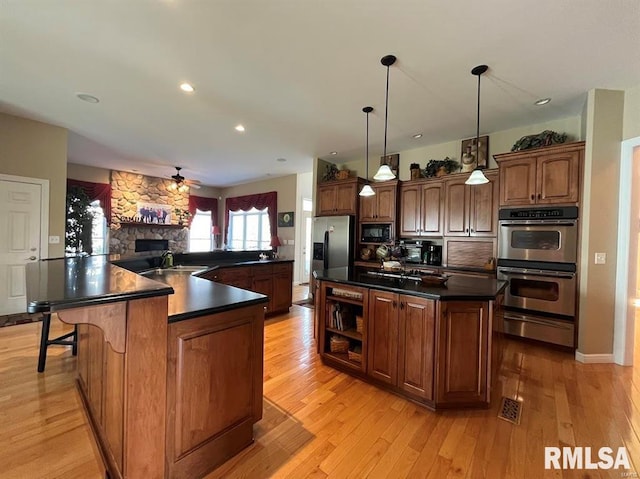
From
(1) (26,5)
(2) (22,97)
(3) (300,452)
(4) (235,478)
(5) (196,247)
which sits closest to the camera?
(4) (235,478)

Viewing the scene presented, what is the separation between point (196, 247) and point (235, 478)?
7735 millimetres

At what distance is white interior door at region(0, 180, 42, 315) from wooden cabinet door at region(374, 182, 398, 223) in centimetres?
507

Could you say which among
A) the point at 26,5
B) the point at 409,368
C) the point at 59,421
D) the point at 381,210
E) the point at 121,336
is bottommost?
the point at 59,421

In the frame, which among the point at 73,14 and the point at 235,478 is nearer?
the point at 235,478

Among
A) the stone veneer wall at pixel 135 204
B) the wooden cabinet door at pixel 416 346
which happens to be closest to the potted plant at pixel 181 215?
the stone veneer wall at pixel 135 204

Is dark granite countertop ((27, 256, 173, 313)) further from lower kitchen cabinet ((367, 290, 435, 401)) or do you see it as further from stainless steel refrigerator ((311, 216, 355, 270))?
stainless steel refrigerator ((311, 216, 355, 270))

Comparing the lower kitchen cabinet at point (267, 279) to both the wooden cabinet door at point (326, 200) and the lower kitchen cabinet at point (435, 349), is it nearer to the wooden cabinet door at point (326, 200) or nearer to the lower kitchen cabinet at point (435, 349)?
the wooden cabinet door at point (326, 200)

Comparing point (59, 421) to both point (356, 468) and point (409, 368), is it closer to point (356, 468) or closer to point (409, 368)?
point (356, 468)

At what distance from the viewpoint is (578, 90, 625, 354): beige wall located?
2.78m

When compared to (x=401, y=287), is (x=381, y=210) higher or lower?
higher

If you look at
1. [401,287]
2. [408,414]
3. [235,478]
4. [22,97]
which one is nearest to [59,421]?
[235,478]

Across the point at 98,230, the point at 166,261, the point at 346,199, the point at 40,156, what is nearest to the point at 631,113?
the point at 346,199

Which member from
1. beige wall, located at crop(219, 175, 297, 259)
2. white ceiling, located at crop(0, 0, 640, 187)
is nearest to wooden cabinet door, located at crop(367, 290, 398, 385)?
white ceiling, located at crop(0, 0, 640, 187)

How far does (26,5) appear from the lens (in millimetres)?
1837
